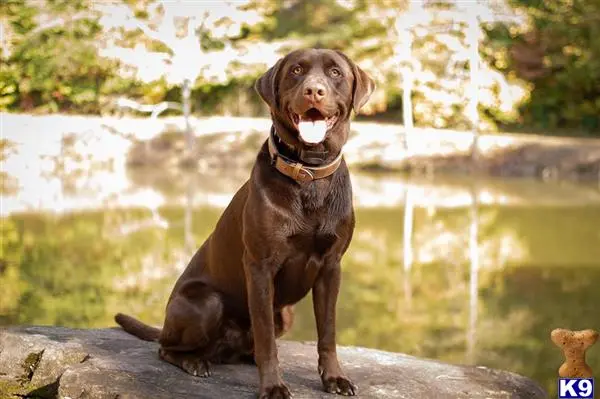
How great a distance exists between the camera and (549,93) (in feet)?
68.6

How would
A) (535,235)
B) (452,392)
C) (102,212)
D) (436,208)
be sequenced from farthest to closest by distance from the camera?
1. (436,208)
2. (102,212)
3. (535,235)
4. (452,392)

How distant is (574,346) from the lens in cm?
322

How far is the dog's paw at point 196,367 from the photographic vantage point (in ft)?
11.2

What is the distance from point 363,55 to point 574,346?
19.7 metres

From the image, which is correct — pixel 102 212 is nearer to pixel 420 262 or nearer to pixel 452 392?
pixel 420 262

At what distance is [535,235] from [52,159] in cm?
1081

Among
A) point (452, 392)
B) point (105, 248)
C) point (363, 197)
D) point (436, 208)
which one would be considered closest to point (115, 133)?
point (363, 197)

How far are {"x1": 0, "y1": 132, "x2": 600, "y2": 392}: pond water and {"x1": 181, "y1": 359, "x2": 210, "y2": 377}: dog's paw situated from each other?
191 cm

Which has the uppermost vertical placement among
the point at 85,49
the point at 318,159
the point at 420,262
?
the point at 85,49

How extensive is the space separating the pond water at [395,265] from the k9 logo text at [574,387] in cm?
129

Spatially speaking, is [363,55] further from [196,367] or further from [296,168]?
[296,168]

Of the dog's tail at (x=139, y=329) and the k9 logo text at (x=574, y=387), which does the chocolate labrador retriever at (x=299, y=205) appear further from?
the dog's tail at (x=139, y=329)

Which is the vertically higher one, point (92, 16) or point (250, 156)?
point (92, 16)

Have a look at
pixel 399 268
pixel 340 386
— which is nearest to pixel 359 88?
pixel 340 386
